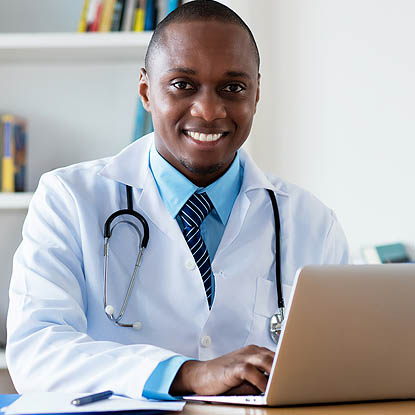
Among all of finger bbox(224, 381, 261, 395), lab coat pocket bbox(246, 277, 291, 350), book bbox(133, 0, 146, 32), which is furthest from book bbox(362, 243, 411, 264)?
finger bbox(224, 381, 261, 395)

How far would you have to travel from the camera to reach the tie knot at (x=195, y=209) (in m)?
1.51

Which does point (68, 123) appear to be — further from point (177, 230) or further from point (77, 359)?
point (77, 359)

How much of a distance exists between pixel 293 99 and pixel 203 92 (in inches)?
38.7

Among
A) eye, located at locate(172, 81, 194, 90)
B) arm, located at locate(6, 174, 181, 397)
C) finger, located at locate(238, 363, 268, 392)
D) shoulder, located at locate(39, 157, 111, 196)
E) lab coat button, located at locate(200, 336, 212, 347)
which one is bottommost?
lab coat button, located at locate(200, 336, 212, 347)

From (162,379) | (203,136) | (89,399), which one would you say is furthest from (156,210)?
(89,399)

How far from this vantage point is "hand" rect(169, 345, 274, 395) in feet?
2.99

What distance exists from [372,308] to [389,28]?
5.01 ft

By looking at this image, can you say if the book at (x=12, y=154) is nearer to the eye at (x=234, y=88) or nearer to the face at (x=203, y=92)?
the face at (x=203, y=92)

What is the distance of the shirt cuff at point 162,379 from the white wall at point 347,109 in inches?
49.5

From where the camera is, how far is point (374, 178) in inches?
Answer: 87.0

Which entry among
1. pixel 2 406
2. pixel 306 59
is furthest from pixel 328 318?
pixel 306 59

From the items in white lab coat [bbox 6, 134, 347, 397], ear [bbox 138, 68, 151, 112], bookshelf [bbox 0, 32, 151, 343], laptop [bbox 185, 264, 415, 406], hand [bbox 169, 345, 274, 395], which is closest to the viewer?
laptop [bbox 185, 264, 415, 406]

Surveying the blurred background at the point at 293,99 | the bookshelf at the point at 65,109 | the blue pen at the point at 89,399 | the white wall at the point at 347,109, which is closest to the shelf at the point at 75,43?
the blurred background at the point at 293,99

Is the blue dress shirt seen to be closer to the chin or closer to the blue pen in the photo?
the chin
